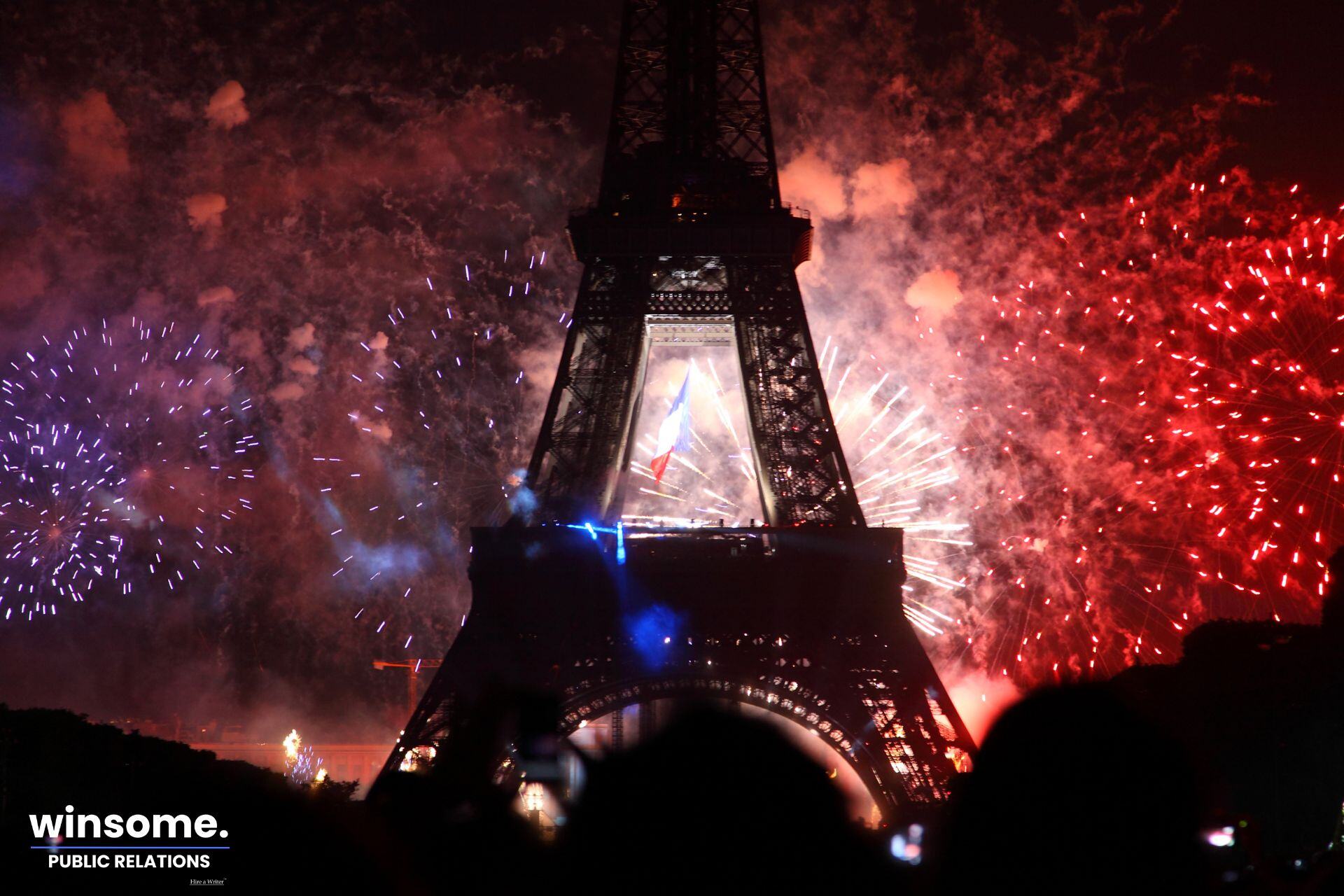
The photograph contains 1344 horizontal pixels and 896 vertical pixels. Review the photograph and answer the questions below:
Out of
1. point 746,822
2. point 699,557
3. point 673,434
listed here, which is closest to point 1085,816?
point 746,822

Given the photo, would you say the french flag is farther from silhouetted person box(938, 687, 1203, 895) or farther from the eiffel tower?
silhouetted person box(938, 687, 1203, 895)

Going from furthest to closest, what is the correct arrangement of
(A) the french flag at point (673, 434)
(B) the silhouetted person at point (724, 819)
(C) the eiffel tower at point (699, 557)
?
(A) the french flag at point (673, 434) → (C) the eiffel tower at point (699, 557) → (B) the silhouetted person at point (724, 819)

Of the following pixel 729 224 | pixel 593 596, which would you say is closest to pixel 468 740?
pixel 593 596

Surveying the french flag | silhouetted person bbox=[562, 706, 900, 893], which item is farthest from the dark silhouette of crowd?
the french flag

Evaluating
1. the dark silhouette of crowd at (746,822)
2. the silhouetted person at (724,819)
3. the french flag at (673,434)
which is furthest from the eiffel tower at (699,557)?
the silhouetted person at (724,819)

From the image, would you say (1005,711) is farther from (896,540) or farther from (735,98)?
(735,98)

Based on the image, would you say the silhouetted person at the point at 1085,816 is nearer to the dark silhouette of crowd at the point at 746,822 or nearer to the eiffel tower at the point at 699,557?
the dark silhouette of crowd at the point at 746,822

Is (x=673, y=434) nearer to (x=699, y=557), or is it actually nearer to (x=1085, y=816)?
(x=699, y=557)
